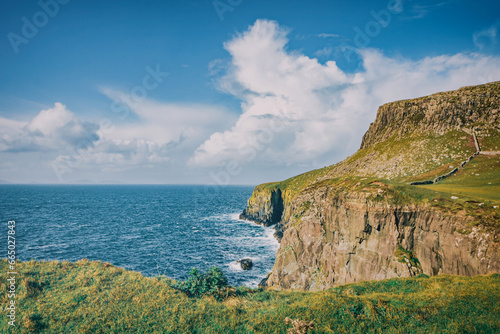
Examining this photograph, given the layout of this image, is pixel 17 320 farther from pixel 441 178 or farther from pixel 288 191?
pixel 288 191

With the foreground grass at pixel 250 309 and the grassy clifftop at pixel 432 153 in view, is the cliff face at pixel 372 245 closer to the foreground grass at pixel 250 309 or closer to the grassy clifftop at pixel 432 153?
the grassy clifftop at pixel 432 153

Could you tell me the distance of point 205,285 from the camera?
21.3m

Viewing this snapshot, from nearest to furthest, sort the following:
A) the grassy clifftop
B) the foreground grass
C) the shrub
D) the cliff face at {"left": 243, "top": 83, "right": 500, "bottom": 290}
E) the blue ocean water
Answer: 1. the foreground grass
2. the shrub
3. the cliff face at {"left": 243, "top": 83, "right": 500, "bottom": 290}
4. the grassy clifftop
5. the blue ocean water

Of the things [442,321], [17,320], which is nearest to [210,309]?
[17,320]

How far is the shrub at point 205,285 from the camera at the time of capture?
20641 mm

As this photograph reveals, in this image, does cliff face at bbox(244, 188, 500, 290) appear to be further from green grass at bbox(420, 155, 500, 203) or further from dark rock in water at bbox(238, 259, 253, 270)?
green grass at bbox(420, 155, 500, 203)

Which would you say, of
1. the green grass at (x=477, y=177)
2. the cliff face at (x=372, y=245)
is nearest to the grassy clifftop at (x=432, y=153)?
the green grass at (x=477, y=177)

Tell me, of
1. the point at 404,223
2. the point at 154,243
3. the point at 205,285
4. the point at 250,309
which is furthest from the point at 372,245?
the point at 154,243

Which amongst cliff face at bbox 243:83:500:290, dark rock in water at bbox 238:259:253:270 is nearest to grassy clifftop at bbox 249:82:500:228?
cliff face at bbox 243:83:500:290

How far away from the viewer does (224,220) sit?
103 m

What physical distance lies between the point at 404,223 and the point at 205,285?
24.0 m

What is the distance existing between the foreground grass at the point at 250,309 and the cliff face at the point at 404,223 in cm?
452

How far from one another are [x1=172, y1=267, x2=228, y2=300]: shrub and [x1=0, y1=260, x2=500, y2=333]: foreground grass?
4.07 ft

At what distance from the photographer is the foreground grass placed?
45.2 feet
